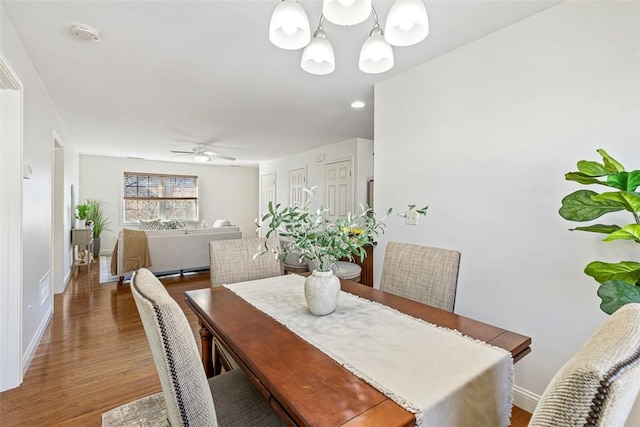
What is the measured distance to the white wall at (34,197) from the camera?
216 cm

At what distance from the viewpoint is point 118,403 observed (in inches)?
73.3

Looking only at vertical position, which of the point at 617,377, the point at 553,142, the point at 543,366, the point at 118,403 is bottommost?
the point at 118,403

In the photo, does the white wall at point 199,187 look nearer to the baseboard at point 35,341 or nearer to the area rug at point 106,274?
the area rug at point 106,274

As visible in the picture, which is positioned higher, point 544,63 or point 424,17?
point 544,63

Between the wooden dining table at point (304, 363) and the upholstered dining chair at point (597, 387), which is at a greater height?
the upholstered dining chair at point (597, 387)

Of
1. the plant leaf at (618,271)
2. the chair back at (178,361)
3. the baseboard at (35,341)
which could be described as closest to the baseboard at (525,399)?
the plant leaf at (618,271)

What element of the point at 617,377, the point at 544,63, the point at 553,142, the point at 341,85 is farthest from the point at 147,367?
the point at 544,63

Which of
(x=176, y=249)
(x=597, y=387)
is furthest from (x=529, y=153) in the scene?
(x=176, y=249)

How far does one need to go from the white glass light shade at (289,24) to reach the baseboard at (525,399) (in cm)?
230

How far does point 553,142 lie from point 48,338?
4.21 m

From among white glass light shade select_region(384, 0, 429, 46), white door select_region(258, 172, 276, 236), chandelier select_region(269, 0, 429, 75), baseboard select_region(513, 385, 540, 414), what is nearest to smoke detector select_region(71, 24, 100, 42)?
chandelier select_region(269, 0, 429, 75)

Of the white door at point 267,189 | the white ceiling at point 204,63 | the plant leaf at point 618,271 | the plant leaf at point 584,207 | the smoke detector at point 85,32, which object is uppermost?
the white ceiling at point 204,63

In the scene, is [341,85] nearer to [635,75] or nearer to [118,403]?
[635,75]

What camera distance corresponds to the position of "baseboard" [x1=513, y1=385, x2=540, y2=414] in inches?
72.2
